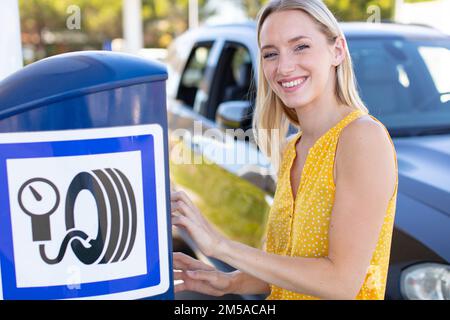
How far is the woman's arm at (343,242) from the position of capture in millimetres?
1330

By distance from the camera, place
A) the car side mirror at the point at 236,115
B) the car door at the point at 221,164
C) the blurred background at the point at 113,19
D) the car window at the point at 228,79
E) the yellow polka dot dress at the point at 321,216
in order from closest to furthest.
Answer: the yellow polka dot dress at the point at 321,216 < the car door at the point at 221,164 < the car side mirror at the point at 236,115 < the car window at the point at 228,79 < the blurred background at the point at 113,19

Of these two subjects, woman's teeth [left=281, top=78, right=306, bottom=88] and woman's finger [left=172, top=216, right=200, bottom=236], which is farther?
woman's teeth [left=281, top=78, right=306, bottom=88]

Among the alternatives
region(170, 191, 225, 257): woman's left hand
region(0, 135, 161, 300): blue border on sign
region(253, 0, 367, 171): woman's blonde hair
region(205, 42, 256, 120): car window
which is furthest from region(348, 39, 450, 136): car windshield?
region(0, 135, 161, 300): blue border on sign

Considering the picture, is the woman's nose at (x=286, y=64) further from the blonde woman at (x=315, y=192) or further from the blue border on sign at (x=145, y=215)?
the blue border on sign at (x=145, y=215)

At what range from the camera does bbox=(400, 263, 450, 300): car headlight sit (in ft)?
6.35

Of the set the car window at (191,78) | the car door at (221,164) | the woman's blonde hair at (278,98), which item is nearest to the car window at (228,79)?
the car door at (221,164)

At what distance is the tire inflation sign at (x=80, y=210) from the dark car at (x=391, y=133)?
1.18 metres

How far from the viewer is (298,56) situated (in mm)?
1532

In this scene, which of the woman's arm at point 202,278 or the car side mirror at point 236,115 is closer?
the woman's arm at point 202,278

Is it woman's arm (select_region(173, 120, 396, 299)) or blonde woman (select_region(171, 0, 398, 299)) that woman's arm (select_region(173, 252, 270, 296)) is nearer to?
blonde woman (select_region(171, 0, 398, 299))

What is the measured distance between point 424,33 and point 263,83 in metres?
1.83

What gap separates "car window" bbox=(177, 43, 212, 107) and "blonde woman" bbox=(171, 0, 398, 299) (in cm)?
291

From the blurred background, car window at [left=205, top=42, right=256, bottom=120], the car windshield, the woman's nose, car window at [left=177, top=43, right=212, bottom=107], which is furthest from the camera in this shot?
the blurred background

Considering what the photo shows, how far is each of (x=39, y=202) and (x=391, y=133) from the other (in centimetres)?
211
